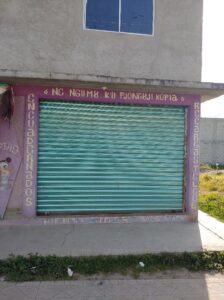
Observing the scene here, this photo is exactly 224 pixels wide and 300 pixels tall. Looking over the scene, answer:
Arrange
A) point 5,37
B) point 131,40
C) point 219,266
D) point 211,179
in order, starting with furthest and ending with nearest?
1. point 211,179
2. point 131,40
3. point 5,37
4. point 219,266

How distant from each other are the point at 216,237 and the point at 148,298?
2.48 m

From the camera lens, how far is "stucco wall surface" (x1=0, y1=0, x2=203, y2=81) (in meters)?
5.78

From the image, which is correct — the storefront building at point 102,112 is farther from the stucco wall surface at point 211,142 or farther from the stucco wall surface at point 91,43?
the stucco wall surface at point 211,142

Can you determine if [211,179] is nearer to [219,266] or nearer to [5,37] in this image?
[219,266]

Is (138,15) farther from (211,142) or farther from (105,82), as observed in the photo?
(211,142)

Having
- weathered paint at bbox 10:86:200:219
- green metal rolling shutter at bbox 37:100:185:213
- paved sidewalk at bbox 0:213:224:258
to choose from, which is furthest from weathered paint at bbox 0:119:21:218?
paved sidewalk at bbox 0:213:224:258

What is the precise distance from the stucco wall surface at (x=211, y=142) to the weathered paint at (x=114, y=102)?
1671cm

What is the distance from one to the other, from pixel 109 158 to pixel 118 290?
127 inches

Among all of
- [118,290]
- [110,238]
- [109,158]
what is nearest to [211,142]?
[109,158]

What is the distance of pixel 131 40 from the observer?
6160mm

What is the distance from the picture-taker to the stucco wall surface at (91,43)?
5.78 metres

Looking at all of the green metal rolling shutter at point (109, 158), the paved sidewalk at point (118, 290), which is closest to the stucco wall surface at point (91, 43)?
the green metal rolling shutter at point (109, 158)

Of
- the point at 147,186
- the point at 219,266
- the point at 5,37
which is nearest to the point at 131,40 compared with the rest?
the point at 5,37

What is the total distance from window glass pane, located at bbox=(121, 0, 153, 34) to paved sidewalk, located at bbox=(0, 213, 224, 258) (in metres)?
4.22
